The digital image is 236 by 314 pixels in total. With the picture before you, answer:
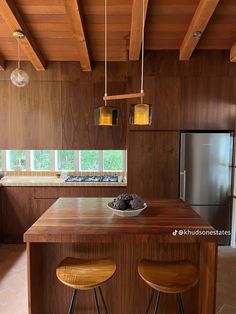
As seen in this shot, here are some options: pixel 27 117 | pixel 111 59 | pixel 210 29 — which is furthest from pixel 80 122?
pixel 210 29

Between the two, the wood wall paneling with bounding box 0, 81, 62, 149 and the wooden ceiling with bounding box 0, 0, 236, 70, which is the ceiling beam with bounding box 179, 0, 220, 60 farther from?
the wood wall paneling with bounding box 0, 81, 62, 149

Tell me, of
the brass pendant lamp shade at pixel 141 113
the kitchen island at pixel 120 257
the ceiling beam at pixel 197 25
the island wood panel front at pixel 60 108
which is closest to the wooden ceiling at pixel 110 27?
the ceiling beam at pixel 197 25

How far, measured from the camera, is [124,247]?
211cm

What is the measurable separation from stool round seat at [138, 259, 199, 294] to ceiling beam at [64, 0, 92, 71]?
2462 millimetres

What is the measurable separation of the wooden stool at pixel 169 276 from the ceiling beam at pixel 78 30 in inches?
96.9

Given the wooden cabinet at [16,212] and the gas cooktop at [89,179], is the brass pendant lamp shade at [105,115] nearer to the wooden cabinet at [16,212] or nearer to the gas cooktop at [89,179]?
the gas cooktop at [89,179]

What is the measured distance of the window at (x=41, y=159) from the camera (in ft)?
14.5

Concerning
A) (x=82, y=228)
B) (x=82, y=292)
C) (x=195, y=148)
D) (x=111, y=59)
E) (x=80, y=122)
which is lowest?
(x=82, y=292)

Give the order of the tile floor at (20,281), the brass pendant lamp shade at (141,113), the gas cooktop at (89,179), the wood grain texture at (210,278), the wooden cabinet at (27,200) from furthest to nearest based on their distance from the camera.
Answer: the gas cooktop at (89,179) → the wooden cabinet at (27,200) → the tile floor at (20,281) → the brass pendant lamp shade at (141,113) → the wood grain texture at (210,278)

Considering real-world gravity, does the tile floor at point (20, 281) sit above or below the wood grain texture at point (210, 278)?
below

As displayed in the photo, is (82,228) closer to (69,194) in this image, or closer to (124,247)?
(124,247)

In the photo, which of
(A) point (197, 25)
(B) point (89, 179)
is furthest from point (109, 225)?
(A) point (197, 25)

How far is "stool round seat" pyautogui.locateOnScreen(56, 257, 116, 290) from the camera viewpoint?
1677mm

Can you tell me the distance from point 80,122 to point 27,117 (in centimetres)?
81
